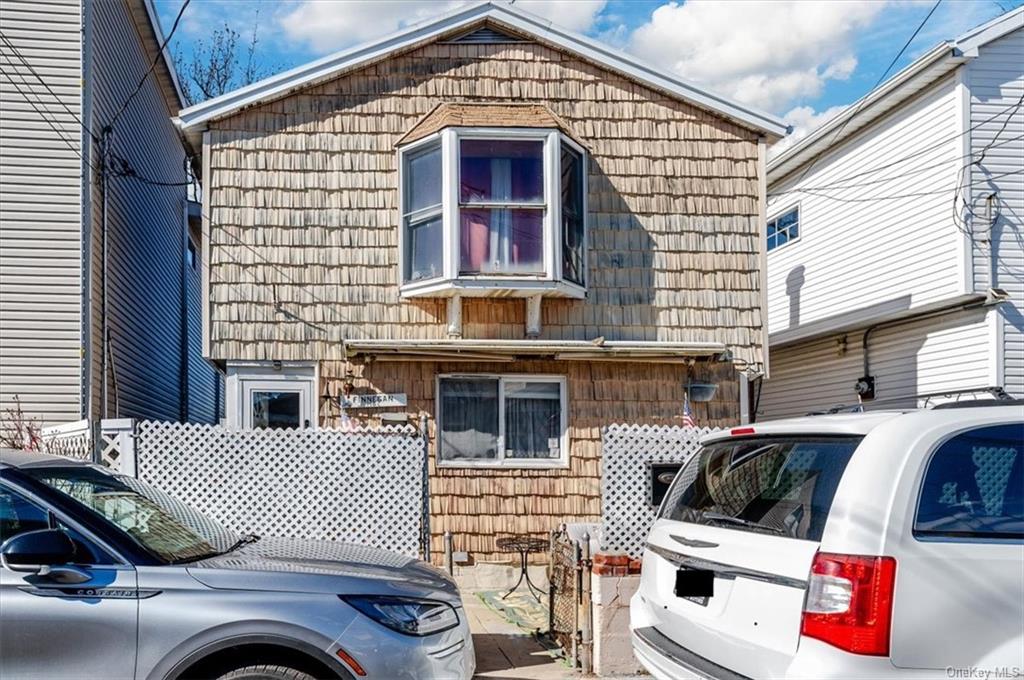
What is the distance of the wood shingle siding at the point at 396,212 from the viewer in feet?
34.0

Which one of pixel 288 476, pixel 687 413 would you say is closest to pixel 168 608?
pixel 288 476

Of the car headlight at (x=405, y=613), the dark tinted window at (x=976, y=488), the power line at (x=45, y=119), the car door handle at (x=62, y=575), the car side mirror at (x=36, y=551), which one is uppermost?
the power line at (x=45, y=119)

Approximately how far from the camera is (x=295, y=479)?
26.9ft

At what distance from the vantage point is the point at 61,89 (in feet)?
34.7

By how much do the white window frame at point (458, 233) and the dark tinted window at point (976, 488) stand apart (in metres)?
6.50

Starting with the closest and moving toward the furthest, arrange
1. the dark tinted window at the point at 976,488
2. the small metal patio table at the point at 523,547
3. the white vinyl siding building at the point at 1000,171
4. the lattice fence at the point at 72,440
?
the dark tinted window at the point at 976,488 → the lattice fence at the point at 72,440 → the small metal patio table at the point at 523,547 → the white vinyl siding building at the point at 1000,171

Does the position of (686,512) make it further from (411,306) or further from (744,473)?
(411,306)

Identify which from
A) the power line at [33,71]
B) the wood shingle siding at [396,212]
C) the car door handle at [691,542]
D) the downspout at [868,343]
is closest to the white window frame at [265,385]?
the wood shingle siding at [396,212]

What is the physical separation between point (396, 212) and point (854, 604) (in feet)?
25.7

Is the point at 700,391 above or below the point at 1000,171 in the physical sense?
below

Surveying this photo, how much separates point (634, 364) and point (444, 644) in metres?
6.41

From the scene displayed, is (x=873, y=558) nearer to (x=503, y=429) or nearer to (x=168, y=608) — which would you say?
(x=168, y=608)

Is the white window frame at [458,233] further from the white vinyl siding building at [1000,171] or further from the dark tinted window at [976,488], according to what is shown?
the dark tinted window at [976,488]

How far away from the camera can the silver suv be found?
4.03 m
